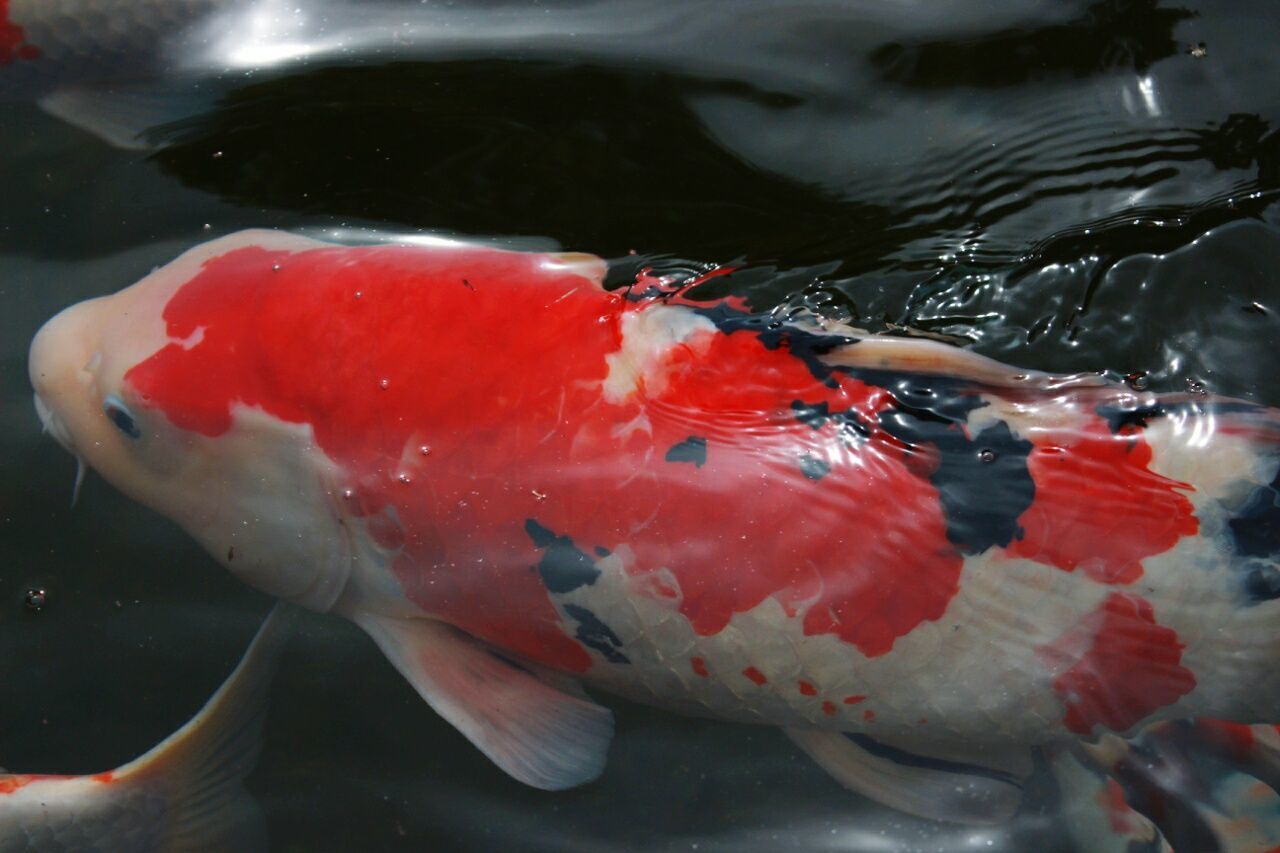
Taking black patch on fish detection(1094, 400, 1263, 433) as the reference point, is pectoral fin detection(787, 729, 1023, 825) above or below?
below

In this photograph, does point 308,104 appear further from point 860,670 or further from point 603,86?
point 860,670

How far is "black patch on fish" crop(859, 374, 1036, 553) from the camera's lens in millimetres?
2324

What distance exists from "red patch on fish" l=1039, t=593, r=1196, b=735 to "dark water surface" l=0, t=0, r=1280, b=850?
395mm

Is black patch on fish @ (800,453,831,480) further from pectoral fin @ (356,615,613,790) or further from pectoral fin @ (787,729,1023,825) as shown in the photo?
pectoral fin @ (356,615,613,790)

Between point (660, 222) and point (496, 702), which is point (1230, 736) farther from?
point (660, 222)

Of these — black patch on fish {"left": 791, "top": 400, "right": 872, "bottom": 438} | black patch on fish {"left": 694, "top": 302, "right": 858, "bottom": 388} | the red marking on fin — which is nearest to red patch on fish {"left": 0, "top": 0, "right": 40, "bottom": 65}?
the red marking on fin

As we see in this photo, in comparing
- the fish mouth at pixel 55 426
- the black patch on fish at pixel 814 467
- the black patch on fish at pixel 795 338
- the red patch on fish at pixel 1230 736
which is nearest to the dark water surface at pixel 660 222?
the fish mouth at pixel 55 426

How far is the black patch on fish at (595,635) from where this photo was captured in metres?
2.49

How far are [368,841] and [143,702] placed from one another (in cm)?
73

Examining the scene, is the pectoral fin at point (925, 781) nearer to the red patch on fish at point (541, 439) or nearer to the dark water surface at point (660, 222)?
the dark water surface at point (660, 222)

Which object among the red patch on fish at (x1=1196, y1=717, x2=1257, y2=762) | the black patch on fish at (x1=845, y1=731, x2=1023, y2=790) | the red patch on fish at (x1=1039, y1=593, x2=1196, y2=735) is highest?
the red patch on fish at (x1=1039, y1=593, x2=1196, y2=735)

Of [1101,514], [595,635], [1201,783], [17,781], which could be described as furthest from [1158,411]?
[17,781]

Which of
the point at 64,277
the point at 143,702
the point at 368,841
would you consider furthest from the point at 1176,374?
the point at 64,277

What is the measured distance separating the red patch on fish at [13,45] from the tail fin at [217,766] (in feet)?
6.50
